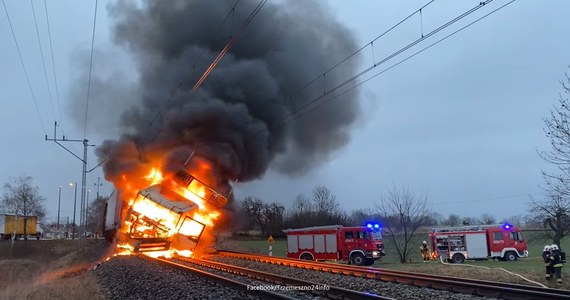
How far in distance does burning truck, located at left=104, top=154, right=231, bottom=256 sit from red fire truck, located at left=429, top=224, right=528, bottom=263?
709 inches

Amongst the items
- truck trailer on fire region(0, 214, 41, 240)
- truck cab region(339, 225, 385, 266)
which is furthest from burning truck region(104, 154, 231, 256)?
truck trailer on fire region(0, 214, 41, 240)

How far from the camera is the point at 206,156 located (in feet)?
64.0

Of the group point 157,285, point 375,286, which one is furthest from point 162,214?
point 375,286

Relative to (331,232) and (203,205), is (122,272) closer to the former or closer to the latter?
(203,205)

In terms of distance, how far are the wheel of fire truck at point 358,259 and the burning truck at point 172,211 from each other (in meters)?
9.44

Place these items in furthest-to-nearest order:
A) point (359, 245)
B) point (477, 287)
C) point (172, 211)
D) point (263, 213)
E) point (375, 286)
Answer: point (263, 213), point (359, 245), point (172, 211), point (375, 286), point (477, 287)

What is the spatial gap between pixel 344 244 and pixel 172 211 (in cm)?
1153

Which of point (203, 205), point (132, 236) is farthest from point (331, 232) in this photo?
point (132, 236)

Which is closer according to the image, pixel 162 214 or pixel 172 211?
pixel 172 211

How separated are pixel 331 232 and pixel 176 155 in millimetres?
10975

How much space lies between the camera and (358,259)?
82.4 feet

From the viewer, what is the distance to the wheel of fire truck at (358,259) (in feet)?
82.1

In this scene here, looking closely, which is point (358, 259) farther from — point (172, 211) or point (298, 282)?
point (298, 282)

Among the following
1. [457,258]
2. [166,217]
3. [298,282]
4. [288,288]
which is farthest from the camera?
[457,258]
